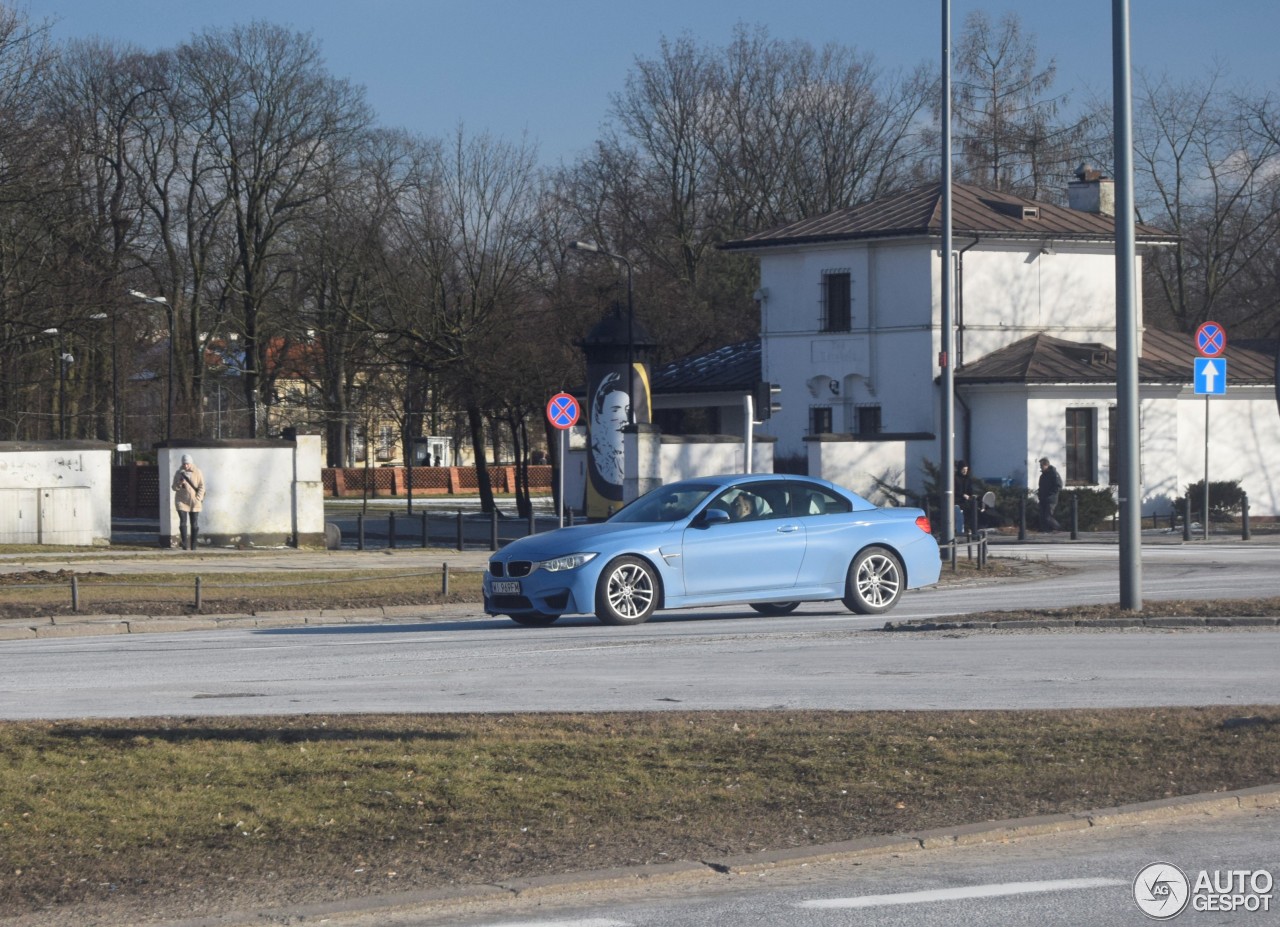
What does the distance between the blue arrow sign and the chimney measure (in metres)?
21.1

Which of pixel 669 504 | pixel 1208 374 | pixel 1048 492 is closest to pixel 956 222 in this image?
pixel 1048 492

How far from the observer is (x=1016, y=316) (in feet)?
148

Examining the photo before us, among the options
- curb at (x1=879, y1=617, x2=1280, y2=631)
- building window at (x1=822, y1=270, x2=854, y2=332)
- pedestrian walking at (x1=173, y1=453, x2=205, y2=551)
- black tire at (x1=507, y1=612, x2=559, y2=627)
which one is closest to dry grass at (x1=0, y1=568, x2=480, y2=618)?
black tire at (x1=507, y1=612, x2=559, y2=627)

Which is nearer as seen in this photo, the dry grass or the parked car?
the parked car

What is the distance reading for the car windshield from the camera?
18000 mm

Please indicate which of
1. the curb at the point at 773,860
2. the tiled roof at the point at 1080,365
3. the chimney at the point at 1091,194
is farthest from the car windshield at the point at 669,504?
the chimney at the point at 1091,194

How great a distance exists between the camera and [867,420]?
45469 millimetres

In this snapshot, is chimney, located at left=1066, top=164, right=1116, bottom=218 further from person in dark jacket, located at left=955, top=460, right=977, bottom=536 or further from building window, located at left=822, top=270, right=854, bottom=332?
person in dark jacket, located at left=955, top=460, right=977, bottom=536

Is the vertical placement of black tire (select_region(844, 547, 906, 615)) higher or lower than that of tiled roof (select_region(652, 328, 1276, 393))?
lower

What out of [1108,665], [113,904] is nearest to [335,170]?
[1108,665]

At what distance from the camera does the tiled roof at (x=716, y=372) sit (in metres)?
49.1

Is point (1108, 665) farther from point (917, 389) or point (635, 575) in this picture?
point (917, 389)

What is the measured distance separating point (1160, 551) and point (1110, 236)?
16.4 metres

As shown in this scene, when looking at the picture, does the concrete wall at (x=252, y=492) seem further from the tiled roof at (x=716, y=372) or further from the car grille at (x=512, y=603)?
the car grille at (x=512, y=603)
